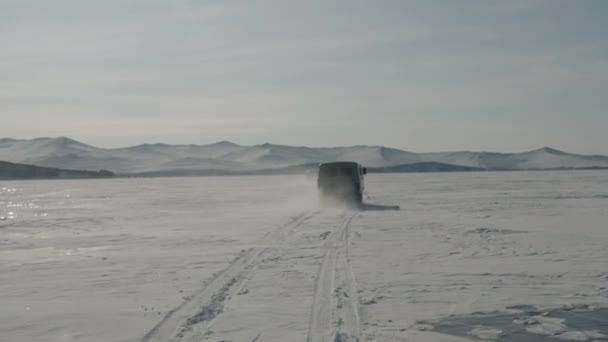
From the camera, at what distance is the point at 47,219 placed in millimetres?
22812

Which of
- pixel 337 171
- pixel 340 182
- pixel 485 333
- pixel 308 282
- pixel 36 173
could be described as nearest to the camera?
pixel 485 333

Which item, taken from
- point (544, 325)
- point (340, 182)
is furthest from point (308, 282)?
Result: point (340, 182)

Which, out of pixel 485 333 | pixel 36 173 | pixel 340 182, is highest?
pixel 36 173

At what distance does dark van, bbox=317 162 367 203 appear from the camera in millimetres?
29219

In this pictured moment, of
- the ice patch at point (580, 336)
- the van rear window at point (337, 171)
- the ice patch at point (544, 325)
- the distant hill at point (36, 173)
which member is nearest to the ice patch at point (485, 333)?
the ice patch at point (544, 325)

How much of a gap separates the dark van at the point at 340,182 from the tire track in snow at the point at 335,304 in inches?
649

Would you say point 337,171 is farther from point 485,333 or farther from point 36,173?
point 36,173

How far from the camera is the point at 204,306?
311 inches

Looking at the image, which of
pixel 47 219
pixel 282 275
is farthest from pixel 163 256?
pixel 47 219

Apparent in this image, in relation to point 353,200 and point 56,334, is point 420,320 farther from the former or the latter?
point 353,200

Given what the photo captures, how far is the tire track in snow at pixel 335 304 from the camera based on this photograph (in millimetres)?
6465

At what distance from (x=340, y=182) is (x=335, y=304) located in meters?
21.7

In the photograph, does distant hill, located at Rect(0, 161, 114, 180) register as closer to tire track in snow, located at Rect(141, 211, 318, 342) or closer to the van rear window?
the van rear window

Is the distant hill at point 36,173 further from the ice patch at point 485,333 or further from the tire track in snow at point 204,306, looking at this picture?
the ice patch at point 485,333
